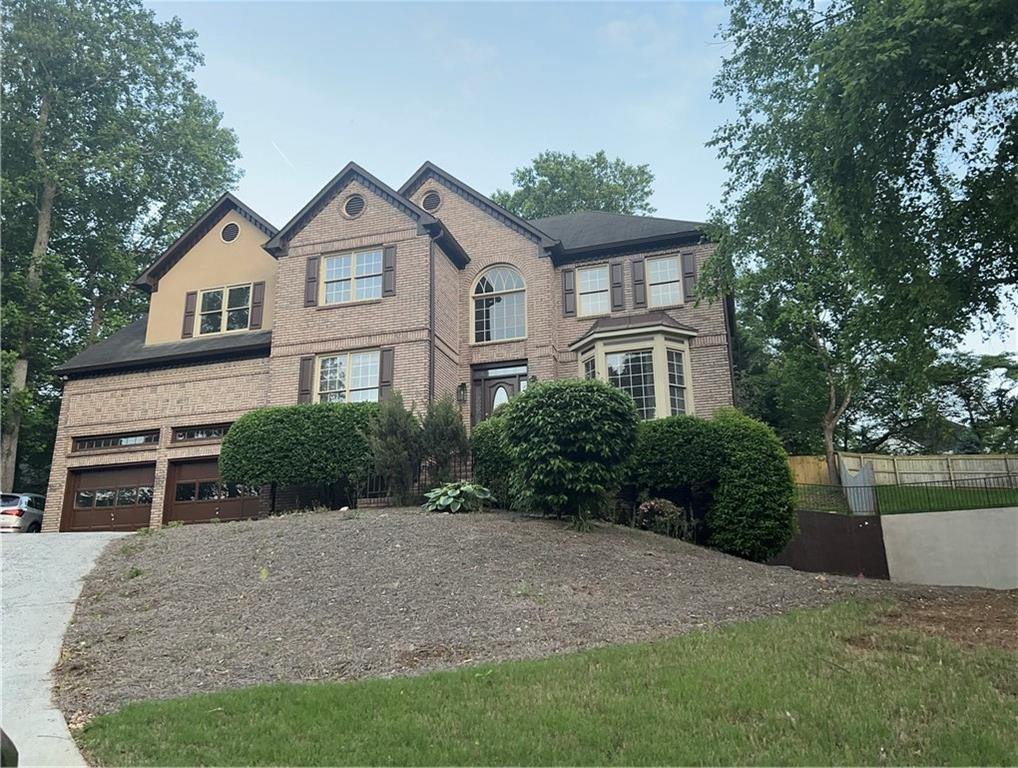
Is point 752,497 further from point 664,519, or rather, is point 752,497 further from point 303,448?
point 303,448

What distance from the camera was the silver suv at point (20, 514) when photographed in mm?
19484

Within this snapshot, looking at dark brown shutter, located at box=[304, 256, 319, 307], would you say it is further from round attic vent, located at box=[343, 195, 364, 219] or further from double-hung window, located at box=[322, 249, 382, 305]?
round attic vent, located at box=[343, 195, 364, 219]

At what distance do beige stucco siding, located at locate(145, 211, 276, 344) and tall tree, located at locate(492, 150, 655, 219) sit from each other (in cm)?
1854

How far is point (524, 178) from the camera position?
1606 inches

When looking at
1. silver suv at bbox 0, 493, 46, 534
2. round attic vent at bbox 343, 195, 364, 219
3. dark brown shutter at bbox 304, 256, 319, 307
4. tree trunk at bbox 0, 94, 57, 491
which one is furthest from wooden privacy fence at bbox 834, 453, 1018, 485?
tree trunk at bbox 0, 94, 57, 491

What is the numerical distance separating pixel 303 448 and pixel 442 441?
11.2ft

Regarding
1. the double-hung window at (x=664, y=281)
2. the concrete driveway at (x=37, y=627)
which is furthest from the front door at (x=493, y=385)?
the concrete driveway at (x=37, y=627)

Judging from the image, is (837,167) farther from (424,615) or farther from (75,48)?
(75,48)

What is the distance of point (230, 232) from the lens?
22266 mm

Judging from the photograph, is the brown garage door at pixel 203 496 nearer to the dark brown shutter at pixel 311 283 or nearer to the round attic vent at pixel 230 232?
the dark brown shutter at pixel 311 283

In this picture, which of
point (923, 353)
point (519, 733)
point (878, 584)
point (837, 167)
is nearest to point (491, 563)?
point (519, 733)

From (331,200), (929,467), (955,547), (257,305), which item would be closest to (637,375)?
(955,547)

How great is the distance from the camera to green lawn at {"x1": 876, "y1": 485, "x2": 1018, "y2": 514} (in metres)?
17.2

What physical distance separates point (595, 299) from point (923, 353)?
9.53 meters
